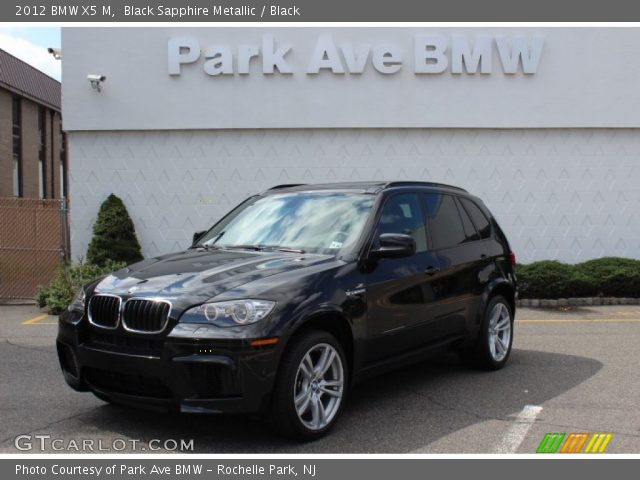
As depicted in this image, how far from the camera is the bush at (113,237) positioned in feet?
41.1

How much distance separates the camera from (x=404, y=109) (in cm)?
1340

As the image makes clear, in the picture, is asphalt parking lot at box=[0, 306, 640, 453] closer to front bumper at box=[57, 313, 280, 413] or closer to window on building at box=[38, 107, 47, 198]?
front bumper at box=[57, 313, 280, 413]

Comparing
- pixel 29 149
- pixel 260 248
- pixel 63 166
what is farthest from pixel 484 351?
pixel 63 166

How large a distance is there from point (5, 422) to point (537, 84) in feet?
38.8

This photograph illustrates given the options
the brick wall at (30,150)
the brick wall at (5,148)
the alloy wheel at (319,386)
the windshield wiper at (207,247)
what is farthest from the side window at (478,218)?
the brick wall at (5,148)

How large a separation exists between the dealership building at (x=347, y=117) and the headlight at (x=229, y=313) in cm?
925

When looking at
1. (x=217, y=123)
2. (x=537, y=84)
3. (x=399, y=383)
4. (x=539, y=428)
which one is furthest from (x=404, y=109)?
(x=539, y=428)

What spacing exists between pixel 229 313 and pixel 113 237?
30.4 feet

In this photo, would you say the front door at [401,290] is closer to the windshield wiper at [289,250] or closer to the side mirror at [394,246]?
the side mirror at [394,246]

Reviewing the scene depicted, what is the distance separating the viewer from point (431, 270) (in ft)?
19.2

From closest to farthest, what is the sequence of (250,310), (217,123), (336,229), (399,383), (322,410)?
1. (250,310)
2. (322,410)
3. (336,229)
4. (399,383)
5. (217,123)

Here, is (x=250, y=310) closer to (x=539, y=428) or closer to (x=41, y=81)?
(x=539, y=428)

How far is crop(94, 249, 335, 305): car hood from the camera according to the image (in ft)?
14.5

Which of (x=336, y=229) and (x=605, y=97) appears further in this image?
(x=605, y=97)
